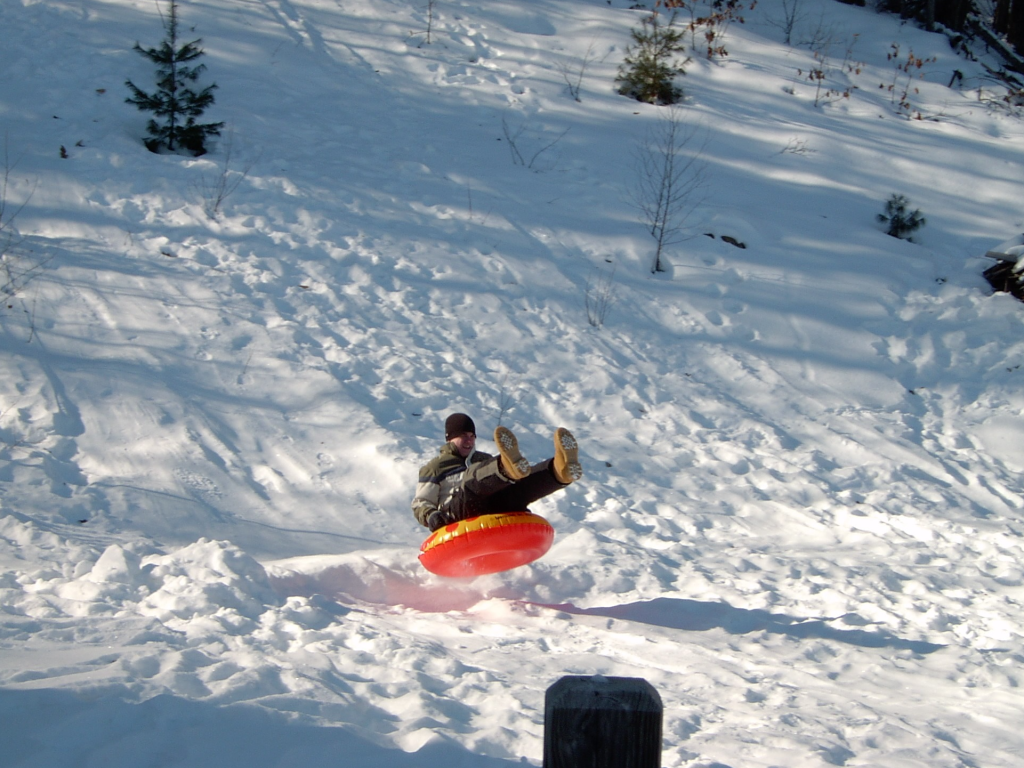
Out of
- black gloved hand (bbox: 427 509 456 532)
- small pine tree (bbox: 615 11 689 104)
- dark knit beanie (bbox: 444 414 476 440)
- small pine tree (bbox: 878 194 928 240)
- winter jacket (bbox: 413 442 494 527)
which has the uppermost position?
small pine tree (bbox: 615 11 689 104)

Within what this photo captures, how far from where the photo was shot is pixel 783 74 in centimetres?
1277

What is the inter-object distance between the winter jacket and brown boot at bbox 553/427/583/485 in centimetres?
70

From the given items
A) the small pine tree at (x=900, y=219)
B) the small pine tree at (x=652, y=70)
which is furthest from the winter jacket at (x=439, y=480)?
the small pine tree at (x=652, y=70)

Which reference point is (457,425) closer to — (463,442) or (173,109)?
(463,442)

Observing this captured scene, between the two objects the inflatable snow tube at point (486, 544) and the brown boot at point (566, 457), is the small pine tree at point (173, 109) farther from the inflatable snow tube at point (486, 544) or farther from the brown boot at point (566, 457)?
the brown boot at point (566, 457)

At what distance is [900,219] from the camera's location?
32.7 ft

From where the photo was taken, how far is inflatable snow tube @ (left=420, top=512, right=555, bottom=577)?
14.6 ft

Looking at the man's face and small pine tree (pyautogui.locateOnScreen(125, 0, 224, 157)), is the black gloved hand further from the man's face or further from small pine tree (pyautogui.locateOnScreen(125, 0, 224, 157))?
small pine tree (pyautogui.locateOnScreen(125, 0, 224, 157))

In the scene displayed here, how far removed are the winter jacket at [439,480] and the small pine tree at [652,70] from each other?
8651 millimetres

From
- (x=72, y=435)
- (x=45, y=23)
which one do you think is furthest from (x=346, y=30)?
(x=72, y=435)

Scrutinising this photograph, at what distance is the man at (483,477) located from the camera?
4.25 m

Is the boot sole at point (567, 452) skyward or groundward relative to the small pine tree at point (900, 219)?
groundward

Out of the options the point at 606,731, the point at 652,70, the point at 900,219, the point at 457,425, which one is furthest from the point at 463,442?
the point at 652,70

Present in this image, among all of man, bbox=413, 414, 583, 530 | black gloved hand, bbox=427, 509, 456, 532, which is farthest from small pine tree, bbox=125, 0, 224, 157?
black gloved hand, bbox=427, 509, 456, 532
